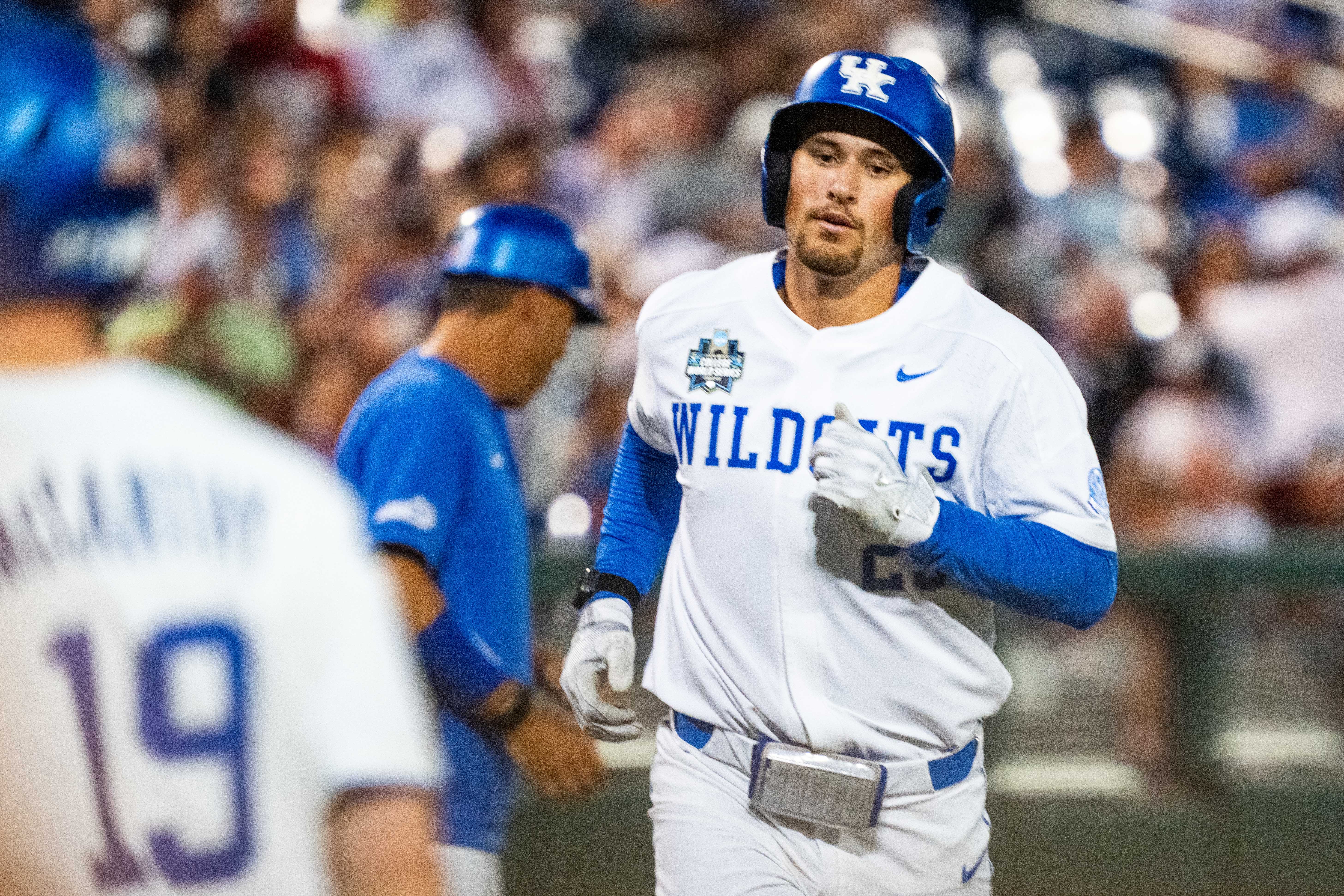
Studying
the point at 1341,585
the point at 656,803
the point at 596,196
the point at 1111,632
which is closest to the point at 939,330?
the point at 656,803

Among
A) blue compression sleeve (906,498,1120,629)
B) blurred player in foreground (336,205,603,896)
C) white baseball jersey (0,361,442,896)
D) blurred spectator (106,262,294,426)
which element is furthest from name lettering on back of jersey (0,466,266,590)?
blurred spectator (106,262,294,426)

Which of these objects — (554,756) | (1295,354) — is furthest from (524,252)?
(1295,354)

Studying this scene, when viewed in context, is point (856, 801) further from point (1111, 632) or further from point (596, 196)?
point (596, 196)

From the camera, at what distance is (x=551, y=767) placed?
10.9 ft

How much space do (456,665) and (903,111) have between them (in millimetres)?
1547

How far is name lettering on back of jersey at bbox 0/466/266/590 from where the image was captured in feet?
4.89

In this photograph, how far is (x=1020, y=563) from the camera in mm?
2875

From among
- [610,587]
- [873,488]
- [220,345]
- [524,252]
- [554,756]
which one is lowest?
[554,756]

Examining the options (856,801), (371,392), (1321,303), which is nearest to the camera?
(856,801)

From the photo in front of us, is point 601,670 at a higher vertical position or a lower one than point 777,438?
lower

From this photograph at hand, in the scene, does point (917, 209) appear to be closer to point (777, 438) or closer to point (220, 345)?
point (777, 438)

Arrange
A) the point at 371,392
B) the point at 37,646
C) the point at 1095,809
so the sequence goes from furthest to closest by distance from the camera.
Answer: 1. the point at 1095,809
2. the point at 371,392
3. the point at 37,646

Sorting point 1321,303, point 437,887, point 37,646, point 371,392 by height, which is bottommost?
point 437,887

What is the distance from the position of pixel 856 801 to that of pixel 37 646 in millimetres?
1885
